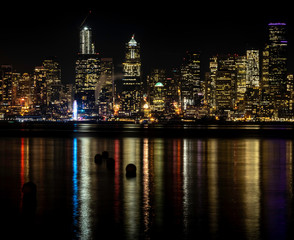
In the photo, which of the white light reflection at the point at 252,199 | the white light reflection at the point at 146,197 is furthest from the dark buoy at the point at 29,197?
the white light reflection at the point at 252,199

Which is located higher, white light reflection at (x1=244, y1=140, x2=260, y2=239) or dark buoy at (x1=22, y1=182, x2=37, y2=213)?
dark buoy at (x1=22, y1=182, x2=37, y2=213)

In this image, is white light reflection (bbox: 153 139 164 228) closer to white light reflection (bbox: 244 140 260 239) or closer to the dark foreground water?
the dark foreground water

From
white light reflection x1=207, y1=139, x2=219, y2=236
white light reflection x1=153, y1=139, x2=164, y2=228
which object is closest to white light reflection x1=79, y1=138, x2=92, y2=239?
white light reflection x1=153, y1=139, x2=164, y2=228

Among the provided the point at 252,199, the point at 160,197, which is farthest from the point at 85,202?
the point at 252,199

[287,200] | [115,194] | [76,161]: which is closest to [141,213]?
[115,194]

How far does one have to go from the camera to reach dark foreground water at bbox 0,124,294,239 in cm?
1825

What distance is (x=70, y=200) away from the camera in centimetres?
2461

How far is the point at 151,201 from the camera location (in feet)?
79.8

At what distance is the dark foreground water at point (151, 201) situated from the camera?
1825cm

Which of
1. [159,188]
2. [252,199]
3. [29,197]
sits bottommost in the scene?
[252,199]

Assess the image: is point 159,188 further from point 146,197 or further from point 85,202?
point 85,202

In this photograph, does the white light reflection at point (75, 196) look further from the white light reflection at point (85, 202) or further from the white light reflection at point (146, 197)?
the white light reflection at point (146, 197)

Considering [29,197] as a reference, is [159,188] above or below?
below

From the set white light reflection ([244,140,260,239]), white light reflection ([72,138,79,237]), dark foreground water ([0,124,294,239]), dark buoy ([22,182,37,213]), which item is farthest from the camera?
dark buoy ([22,182,37,213])
